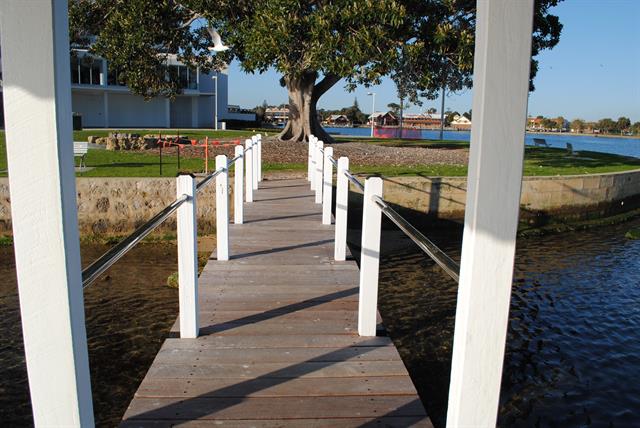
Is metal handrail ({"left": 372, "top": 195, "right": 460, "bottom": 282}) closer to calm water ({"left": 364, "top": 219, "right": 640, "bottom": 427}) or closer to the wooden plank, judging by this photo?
the wooden plank

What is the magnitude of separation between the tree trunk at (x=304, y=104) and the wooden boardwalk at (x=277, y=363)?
18140mm

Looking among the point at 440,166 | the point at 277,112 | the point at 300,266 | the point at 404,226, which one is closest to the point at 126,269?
the point at 300,266

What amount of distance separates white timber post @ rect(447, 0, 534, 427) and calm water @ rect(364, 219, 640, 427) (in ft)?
13.3

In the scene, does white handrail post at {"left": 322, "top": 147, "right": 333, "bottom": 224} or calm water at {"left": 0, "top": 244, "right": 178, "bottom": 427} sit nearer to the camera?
calm water at {"left": 0, "top": 244, "right": 178, "bottom": 427}

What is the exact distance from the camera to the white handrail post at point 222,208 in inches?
237

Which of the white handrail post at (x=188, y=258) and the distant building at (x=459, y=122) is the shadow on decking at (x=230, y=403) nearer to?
the white handrail post at (x=188, y=258)

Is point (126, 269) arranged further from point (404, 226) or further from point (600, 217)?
point (600, 217)

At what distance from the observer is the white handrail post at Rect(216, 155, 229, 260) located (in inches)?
237

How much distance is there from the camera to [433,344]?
7.17 meters

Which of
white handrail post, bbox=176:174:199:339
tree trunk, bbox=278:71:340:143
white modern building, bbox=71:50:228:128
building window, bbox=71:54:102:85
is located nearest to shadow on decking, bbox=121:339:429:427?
A: white handrail post, bbox=176:174:199:339

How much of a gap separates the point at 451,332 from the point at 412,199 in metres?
6.58

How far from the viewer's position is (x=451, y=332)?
7.50 m

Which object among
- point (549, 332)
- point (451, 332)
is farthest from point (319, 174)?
point (549, 332)

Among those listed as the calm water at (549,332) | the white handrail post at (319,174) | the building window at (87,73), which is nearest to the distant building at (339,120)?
the building window at (87,73)
